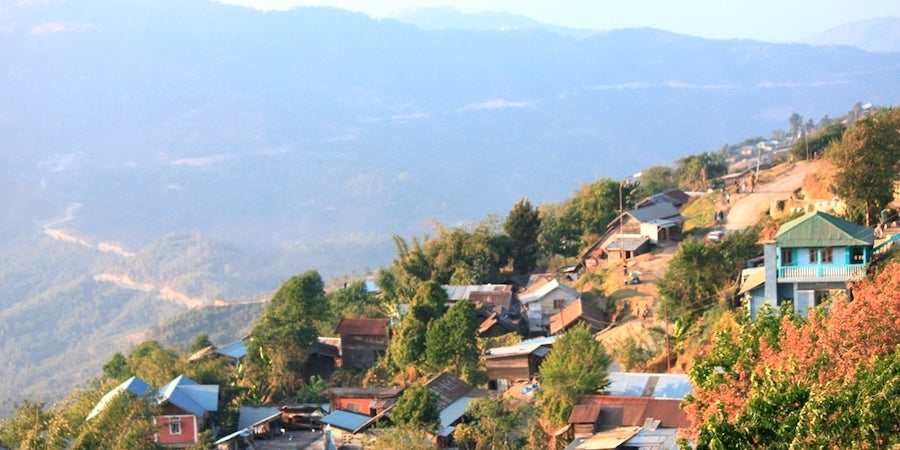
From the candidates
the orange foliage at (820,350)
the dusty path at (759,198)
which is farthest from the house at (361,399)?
the dusty path at (759,198)

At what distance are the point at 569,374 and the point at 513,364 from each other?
15.5 ft

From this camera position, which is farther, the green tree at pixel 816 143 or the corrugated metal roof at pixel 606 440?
the green tree at pixel 816 143

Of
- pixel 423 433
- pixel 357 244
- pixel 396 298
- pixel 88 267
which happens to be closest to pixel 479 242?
pixel 396 298

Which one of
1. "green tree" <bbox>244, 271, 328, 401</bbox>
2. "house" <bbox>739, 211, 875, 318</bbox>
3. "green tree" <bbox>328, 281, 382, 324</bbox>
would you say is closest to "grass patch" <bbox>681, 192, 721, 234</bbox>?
"green tree" <bbox>328, 281, 382, 324</bbox>

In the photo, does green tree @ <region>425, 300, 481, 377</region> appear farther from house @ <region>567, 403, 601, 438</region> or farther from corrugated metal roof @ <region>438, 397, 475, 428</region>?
house @ <region>567, 403, 601, 438</region>

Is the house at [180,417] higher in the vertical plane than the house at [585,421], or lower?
lower

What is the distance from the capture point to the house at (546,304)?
3186cm

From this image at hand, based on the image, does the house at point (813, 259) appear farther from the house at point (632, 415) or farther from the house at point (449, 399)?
the house at point (449, 399)

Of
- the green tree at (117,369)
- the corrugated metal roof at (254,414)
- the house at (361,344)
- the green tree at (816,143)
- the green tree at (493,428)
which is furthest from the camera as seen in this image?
the green tree at (816,143)

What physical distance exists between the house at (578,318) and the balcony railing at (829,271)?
311 inches

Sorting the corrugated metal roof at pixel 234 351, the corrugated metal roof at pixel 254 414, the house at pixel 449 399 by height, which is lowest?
the corrugated metal roof at pixel 234 351

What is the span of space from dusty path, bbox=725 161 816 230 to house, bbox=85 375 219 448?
1759 cm

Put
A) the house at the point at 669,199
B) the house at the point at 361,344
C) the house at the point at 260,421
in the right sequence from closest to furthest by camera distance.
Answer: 1. the house at the point at 260,421
2. the house at the point at 361,344
3. the house at the point at 669,199

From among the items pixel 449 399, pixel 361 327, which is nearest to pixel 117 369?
pixel 361 327
